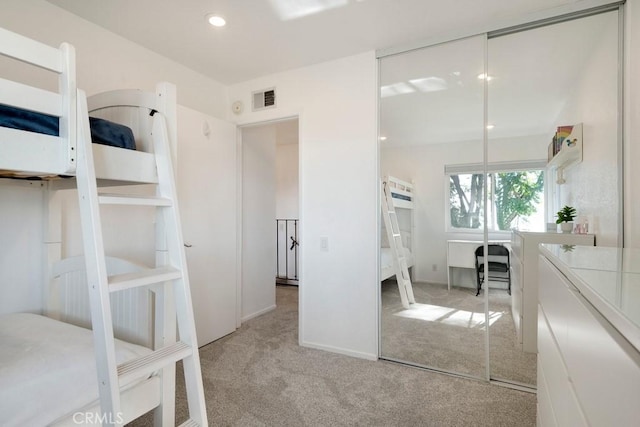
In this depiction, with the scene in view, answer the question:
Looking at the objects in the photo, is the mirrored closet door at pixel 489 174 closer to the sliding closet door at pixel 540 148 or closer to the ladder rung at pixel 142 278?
the sliding closet door at pixel 540 148

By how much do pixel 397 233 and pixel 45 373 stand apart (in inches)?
91.7

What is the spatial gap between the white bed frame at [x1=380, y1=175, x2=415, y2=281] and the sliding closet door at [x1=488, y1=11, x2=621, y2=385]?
0.60 m

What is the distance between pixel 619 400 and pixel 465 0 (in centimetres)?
227

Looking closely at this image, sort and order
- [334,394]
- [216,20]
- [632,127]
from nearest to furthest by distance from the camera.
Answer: [632,127] → [334,394] → [216,20]

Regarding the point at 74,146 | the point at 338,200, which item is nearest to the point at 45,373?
the point at 74,146

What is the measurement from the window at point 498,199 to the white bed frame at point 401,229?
32 cm

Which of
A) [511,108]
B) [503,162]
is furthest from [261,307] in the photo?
[511,108]

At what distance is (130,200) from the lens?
1.25 m

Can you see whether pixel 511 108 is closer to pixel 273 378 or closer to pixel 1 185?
pixel 273 378

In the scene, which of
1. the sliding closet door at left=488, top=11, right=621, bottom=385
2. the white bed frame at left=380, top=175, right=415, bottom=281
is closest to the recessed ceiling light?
the white bed frame at left=380, top=175, right=415, bottom=281

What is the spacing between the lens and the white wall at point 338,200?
105 inches

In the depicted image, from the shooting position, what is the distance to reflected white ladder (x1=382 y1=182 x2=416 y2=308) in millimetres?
2637

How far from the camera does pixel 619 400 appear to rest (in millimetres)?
488

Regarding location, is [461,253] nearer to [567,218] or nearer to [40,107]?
[567,218]
